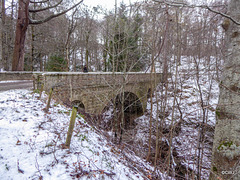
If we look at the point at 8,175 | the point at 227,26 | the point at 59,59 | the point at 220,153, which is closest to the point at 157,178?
the point at 220,153

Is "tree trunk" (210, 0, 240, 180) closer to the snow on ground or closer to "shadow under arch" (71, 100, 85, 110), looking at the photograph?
the snow on ground

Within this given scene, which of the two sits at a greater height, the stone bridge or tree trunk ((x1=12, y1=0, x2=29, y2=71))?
tree trunk ((x1=12, y1=0, x2=29, y2=71))

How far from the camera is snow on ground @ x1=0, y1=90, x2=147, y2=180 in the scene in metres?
2.21

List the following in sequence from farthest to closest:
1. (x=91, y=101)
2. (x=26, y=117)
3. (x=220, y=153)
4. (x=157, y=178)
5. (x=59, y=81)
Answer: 1. (x=91, y=101)
2. (x=59, y=81)
3. (x=26, y=117)
4. (x=157, y=178)
5. (x=220, y=153)

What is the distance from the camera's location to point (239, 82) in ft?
5.30

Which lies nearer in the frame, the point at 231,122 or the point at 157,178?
the point at 231,122

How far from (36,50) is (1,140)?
58.7 feet

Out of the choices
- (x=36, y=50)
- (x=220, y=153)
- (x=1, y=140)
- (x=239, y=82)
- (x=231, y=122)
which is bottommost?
(x=1, y=140)

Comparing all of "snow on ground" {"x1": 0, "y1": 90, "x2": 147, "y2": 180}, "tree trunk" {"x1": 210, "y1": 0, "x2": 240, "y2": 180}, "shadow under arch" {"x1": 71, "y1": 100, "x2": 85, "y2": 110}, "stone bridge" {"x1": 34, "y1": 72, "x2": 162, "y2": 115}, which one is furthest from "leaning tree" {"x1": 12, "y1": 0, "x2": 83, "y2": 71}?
"tree trunk" {"x1": 210, "y1": 0, "x2": 240, "y2": 180}

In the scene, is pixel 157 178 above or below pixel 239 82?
below

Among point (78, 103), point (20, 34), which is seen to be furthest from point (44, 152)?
point (20, 34)

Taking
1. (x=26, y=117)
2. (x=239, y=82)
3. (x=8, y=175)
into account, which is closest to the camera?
(x=239, y=82)

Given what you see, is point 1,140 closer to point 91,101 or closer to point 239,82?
point 239,82

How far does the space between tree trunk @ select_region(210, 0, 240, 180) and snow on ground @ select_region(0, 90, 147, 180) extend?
1677mm
